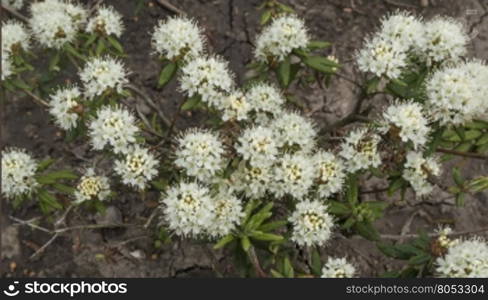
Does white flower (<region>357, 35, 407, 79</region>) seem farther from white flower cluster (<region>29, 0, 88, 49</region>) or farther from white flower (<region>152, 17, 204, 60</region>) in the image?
white flower cluster (<region>29, 0, 88, 49</region>)

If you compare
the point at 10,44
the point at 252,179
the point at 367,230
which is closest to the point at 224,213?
the point at 252,179

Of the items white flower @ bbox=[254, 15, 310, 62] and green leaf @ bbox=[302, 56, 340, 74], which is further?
green leaf @ bbox=[302, 56, 340, 74]

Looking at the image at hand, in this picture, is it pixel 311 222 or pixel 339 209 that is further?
pixel 339 209

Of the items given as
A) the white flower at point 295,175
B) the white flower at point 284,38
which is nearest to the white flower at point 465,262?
the white flower at point 295,175

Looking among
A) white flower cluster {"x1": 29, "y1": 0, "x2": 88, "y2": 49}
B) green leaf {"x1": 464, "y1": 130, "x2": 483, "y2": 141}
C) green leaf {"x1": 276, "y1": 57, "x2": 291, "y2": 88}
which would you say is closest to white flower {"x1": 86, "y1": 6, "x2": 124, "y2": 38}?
white flower cluster {"x1": 29, "y1": 0, "x2": 88, "y2": 49}

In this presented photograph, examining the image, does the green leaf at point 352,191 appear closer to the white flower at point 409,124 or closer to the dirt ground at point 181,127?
the white flower at point 409,124

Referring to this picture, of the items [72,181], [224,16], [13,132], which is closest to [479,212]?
[224,16]

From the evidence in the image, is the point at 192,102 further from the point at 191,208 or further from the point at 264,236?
the point at 264,236
